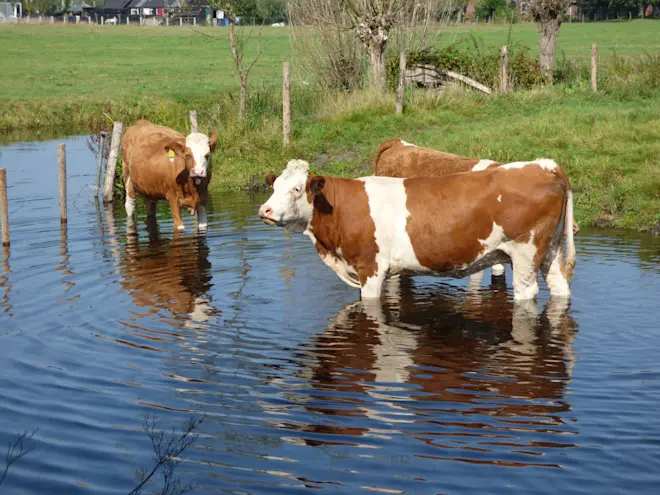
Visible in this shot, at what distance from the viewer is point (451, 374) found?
7.75 m

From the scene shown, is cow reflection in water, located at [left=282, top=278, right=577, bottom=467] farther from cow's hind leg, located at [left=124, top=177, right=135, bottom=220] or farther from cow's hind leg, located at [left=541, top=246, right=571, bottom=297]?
cow's hind leg, located at [left=124, top=177, right=135, bottom=220]

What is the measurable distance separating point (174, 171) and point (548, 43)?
1517cm

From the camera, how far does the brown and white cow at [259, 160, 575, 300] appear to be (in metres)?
9.12

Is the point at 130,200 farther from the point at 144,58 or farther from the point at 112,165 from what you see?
the point at 144,58

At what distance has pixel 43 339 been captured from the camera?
29.1 feet

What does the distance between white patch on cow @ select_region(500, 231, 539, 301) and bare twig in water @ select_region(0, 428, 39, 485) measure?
4.79 metres

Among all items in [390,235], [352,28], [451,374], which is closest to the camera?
[451,374]

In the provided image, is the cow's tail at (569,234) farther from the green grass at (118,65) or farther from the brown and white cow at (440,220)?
the green grass at (118,65)

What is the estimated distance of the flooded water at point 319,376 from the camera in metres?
5.91

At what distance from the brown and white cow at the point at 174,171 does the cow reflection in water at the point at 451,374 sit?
465 cm

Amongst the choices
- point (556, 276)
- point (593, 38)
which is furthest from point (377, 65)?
point (593, 38)

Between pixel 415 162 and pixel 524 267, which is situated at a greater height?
pixel 415 162

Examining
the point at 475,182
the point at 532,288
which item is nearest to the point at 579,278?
the point at 532,288

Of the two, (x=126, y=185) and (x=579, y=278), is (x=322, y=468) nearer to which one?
(x=579, y=278)
